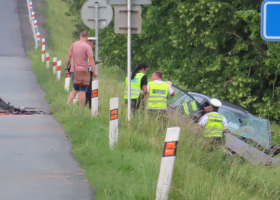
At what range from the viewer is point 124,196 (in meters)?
5.93

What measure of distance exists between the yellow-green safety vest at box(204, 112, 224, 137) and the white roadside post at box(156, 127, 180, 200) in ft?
11.9

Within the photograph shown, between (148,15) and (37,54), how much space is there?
572 cm

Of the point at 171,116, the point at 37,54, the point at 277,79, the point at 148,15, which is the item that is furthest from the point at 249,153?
the point at 37,54

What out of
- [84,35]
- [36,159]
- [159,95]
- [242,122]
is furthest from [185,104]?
[36,159]

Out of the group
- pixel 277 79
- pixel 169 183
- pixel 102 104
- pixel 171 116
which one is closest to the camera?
pixel 169 183

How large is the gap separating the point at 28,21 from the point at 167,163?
3468cm

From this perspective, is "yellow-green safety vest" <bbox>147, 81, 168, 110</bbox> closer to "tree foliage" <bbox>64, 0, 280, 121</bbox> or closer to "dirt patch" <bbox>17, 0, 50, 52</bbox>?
"tree foliage" <bbox>64, 0, 280, 121</bbox>

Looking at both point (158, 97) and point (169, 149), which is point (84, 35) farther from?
point (169, 149)

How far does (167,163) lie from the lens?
18.8 ft

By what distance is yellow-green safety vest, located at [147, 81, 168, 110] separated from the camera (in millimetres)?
10961

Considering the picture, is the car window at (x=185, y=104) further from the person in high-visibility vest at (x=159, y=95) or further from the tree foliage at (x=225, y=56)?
the tree foliage at (x=225, y=56)

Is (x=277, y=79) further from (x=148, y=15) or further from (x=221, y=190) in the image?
(x=221, y=190)

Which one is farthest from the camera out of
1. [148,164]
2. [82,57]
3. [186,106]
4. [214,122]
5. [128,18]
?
[82,57]

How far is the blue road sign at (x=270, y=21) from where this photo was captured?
556 cm
